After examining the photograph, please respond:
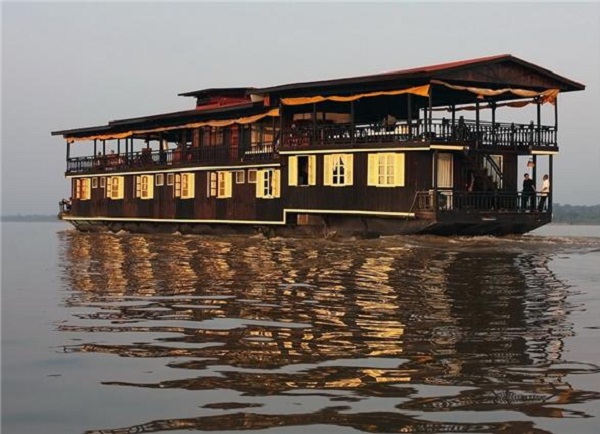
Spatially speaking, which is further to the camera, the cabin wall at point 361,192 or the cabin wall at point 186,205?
the cabin wall at point 186,205

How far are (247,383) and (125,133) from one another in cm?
4020

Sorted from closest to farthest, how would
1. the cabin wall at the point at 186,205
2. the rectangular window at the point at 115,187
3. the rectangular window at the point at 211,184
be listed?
the cabin wall at the point at 186,205
the rectangular window at the point at 211,184
the rectangular window at the point at 115,187

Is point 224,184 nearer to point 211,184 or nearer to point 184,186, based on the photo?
point 211,184

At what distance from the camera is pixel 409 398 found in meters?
6.29

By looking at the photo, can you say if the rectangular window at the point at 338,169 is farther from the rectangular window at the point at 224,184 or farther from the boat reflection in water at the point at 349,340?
the boat reflection in water at the point at 349,340

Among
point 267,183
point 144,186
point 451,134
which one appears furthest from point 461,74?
point 144,186

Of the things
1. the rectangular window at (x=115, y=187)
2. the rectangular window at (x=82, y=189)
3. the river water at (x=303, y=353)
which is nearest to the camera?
the river water at (x=303, y=353)

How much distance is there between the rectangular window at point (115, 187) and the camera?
147 feet

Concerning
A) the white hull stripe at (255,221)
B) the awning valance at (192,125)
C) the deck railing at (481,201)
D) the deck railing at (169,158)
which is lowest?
the white hull stripe at (255,221)

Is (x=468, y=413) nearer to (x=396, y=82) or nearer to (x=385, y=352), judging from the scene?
(x=385, y=352)

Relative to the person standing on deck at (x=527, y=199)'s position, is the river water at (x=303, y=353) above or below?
below

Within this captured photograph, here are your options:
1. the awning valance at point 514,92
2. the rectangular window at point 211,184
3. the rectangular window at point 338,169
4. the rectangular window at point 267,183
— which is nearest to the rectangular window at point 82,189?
the rectangular window at point 211,184

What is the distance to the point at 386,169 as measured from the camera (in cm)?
2894

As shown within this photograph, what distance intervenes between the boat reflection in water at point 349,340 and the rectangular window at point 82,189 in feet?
98.2
